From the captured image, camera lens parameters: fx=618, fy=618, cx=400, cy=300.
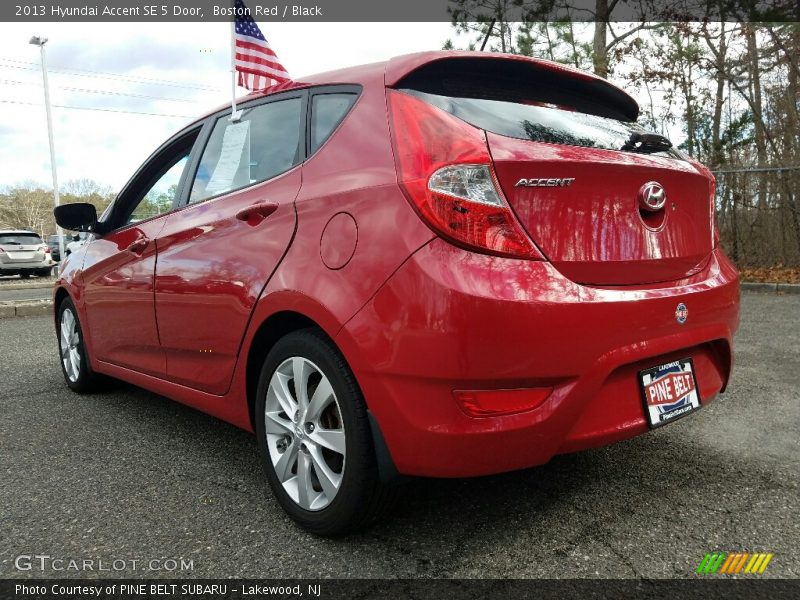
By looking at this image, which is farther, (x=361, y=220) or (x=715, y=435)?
(x=715, y=435)

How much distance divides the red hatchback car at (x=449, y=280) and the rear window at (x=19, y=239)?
1899 cm

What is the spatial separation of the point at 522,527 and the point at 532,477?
1.39ft

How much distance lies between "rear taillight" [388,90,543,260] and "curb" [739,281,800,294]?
27.3 feet

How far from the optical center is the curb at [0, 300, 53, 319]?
8423 mm

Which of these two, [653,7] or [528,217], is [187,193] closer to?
[528,217]

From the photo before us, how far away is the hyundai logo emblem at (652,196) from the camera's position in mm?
1988

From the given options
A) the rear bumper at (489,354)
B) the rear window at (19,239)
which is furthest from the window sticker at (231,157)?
the rear window at (19,239)

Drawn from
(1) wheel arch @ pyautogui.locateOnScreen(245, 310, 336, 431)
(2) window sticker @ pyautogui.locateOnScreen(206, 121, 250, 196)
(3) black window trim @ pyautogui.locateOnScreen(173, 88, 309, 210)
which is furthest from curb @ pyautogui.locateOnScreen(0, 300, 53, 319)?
(1) wheel arch @ pyautogui.locateOnScreen(245, 310, 336, 431)

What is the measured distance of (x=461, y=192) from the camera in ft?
5.75

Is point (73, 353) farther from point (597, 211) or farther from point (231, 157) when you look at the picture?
point (597, 211)

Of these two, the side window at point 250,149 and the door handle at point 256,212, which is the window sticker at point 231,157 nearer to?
the side window at point 250,149

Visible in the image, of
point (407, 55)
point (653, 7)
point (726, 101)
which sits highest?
point (653, 7)

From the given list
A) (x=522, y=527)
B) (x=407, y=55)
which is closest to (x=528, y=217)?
(x=407, y=55)

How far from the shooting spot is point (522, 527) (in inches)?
83.1
